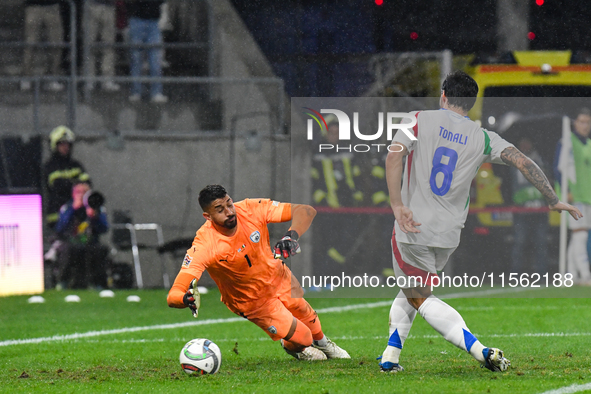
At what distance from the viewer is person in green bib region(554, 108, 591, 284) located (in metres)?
11.2

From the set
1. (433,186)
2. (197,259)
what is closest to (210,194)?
(197,259)

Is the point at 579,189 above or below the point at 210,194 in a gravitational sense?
below

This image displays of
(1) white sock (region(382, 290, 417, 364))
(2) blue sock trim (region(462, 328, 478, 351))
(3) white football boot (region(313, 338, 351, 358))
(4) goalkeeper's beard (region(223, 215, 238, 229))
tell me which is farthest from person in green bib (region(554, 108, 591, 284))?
(4) goalkeeper's beard (region(223, 215, 238, 229))

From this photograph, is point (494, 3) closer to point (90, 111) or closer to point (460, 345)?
point (90, 111)

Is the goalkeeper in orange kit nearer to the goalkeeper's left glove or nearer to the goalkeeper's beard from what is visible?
the goalkeeper's beard

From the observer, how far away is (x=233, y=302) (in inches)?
248

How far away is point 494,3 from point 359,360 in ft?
34.3

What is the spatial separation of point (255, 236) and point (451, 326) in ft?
4.89

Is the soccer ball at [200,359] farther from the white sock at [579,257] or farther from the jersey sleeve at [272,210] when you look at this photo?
the white sock at [579,257]

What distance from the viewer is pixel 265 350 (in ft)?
23.1

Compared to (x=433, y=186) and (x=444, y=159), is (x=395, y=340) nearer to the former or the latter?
(x=433, y=186)

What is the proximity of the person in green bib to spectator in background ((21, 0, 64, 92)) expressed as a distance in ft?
25.0

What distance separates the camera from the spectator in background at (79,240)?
11.4 m

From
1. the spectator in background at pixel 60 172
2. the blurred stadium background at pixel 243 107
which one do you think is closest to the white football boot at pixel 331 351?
the blurred stadium background at pixel 243 107
